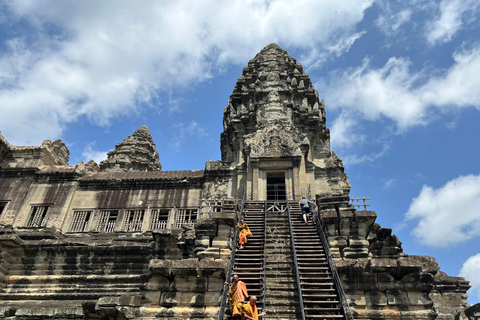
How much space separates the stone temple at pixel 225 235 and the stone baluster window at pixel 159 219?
0.09 m

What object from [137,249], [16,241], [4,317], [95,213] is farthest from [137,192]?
[4,317]

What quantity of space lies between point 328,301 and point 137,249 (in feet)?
30.7

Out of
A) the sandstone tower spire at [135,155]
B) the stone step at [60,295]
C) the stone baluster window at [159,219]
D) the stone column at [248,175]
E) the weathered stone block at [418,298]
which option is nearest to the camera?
the weathered stone block at [418,298]

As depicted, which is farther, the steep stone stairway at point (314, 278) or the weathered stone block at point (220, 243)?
the weathered stone block at point (220, 243)

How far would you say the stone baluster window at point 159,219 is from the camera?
58.4ft

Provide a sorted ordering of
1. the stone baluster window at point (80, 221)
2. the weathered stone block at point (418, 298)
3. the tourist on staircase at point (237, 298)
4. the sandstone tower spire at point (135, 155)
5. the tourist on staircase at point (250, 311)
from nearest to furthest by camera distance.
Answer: the tourist on staircase at point (250, 311) < the tourist on staircase at point (237, 298) < the weathered stone block at point (418, 298) < the stone baluster window at point (80, 221) < the sandstone tower spire at point (135, 155)

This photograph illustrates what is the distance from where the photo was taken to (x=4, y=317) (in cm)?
1237

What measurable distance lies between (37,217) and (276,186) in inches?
482

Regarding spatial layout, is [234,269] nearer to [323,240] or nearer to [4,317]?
[323,240]

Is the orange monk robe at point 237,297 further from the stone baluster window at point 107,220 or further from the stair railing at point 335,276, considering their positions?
the stone baluster window at point 107,220

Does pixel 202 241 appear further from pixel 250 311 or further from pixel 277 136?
→ pixel 277 136

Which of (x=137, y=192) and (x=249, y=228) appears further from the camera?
(x=137, y=192)

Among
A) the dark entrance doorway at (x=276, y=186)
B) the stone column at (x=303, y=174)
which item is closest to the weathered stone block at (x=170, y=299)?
the dark entrance doorway at (x=276, y=186)

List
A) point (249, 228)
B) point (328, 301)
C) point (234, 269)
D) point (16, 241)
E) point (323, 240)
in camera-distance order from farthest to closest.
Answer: point (16, 241) → point (249, 228) → point (323, 240) → point (234, 269) → point (328, 301)
